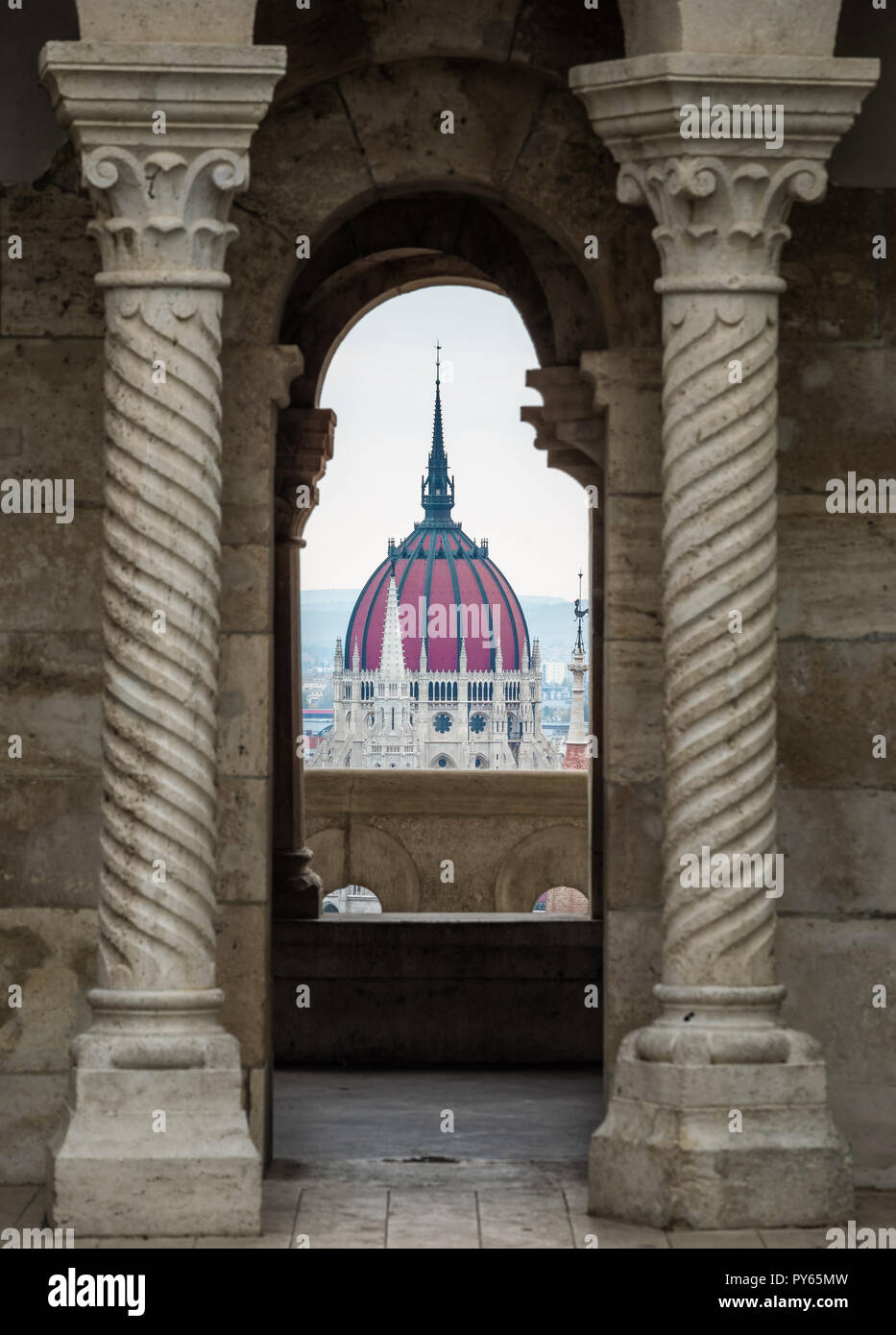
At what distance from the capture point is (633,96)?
23.1ft

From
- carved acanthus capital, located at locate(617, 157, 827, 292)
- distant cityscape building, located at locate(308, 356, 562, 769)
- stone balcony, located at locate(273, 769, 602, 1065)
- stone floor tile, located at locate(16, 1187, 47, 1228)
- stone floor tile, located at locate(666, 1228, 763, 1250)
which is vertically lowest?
stone floor tile, located at locate(666, 1228, 763, 1250)

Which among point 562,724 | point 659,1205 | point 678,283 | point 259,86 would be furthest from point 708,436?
point 562,724

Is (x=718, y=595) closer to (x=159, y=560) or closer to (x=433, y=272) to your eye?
(x=159, y=560)

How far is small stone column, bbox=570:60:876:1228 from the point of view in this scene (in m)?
6.95

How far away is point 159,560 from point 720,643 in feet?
5.57

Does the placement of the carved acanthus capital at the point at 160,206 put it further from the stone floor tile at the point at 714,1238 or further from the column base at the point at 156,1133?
the stone floor tile at the point at 714,1238

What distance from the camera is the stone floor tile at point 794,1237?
21.8 feet

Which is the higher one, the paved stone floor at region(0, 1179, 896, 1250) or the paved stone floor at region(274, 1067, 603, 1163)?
A: the paved stone floor at region(274, 1067, 603, 1163)

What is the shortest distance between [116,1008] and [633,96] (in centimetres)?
314

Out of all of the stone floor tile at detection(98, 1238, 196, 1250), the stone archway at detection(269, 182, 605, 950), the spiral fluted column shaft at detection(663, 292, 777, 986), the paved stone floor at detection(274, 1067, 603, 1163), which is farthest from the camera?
the stone archway at detection(269, 182, 605, 950)

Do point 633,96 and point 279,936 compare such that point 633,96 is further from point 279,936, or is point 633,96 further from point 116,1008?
point 279,936

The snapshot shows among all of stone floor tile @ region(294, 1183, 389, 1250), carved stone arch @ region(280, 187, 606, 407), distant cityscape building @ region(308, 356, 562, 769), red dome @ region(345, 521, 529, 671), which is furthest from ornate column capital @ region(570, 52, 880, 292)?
red dome @ region(345, 521, 529, 671)

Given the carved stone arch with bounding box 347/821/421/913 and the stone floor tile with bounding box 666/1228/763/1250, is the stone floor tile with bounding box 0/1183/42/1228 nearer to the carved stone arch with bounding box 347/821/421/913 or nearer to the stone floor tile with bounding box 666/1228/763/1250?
the stone floor tile with bounding box 666/1228/763/1250

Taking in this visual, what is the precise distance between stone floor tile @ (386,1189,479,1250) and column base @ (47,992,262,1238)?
0.46m
